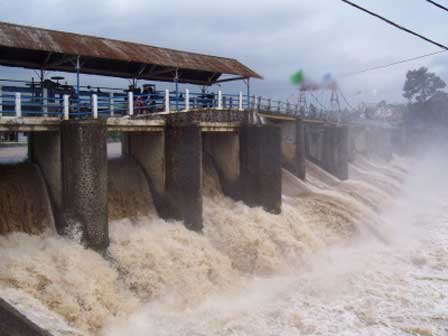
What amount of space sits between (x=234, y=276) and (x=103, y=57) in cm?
789

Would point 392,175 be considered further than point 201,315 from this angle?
Yes

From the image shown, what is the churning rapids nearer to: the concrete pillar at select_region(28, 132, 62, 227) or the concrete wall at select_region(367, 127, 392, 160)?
the concrete pillar at select_region(28, 132, 62, 227)

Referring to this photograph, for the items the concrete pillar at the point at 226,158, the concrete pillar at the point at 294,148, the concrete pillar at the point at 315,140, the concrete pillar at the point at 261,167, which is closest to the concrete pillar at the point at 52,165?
the concrete pillar at the point at 226,158

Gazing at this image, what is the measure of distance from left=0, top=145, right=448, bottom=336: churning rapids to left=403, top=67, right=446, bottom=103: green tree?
240 feet

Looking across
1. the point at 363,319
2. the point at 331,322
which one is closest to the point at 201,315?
the point at 331,322

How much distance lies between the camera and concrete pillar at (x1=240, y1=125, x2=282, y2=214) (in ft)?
57.3

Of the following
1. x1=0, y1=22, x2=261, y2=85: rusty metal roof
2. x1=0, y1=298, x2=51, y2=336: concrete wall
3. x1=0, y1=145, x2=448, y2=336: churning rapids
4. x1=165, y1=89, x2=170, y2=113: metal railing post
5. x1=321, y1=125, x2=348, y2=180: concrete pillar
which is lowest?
x1=0, y1=145, x2=448, y2=336: churning rapids

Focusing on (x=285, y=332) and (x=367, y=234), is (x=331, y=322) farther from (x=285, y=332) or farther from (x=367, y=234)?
(x=367, y=234)

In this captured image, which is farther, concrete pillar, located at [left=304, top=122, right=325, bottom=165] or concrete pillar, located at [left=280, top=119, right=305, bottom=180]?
concrete pillar, located at [left=304, top=122, right=325, bottom=165]

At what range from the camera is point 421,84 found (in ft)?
281

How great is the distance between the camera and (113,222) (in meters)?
13.5

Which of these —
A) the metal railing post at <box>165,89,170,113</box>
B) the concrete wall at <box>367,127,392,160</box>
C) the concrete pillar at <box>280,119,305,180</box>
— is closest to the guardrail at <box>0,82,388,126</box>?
the metal railing post at <box>165,89,170,113</box>

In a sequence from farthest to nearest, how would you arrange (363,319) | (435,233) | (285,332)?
(435,233) → (363,319) → (285,332)

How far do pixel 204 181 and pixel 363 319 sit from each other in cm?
823
